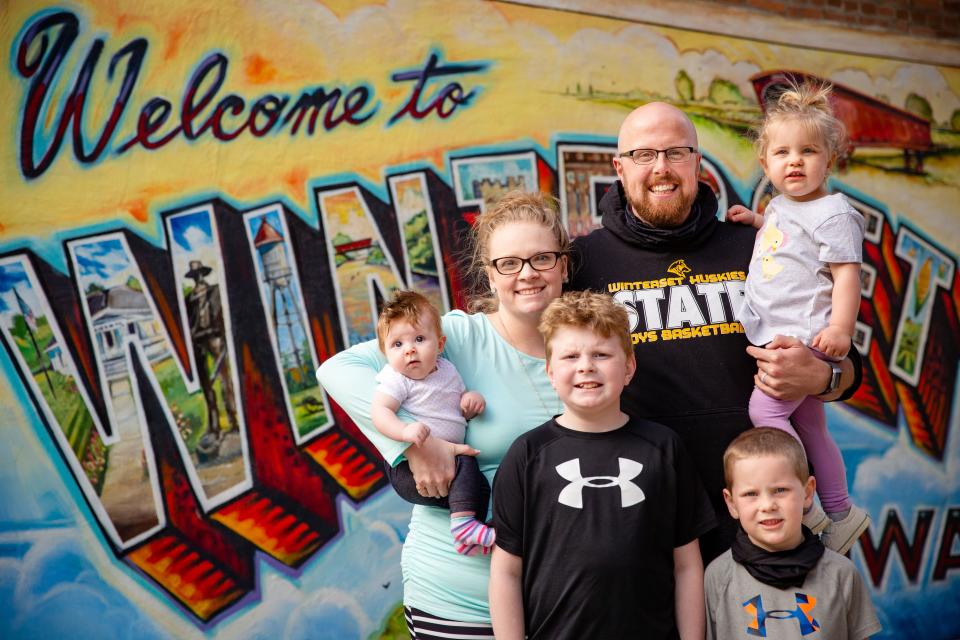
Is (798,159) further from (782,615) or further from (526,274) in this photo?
(782,615)

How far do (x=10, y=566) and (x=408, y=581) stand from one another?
2.61m

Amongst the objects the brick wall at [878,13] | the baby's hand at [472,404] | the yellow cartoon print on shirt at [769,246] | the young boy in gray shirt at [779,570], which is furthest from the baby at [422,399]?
the brick wall at [878,13]

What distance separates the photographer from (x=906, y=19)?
243 inches

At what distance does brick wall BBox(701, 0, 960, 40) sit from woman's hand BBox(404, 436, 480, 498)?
14.1 ft

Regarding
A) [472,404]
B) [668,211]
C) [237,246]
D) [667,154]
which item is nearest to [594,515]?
[472,404]

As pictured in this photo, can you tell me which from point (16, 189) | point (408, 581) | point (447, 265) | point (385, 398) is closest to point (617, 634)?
point (408, 581)

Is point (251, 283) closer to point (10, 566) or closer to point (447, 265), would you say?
point (447, 265)

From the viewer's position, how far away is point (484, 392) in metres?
2.67

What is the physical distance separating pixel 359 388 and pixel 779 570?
1.34m

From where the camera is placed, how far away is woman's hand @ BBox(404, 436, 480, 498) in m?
2.50

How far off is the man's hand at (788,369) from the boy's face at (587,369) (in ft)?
1.63

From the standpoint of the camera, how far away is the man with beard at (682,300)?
8.93ft

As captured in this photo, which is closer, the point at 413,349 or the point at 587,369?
the point at 587,369

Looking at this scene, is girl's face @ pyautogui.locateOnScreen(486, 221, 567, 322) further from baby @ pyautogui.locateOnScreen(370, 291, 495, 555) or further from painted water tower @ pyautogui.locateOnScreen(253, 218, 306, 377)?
painted water tower @ pyautogui.locateOnScreen(253, 218, 306, 377)
